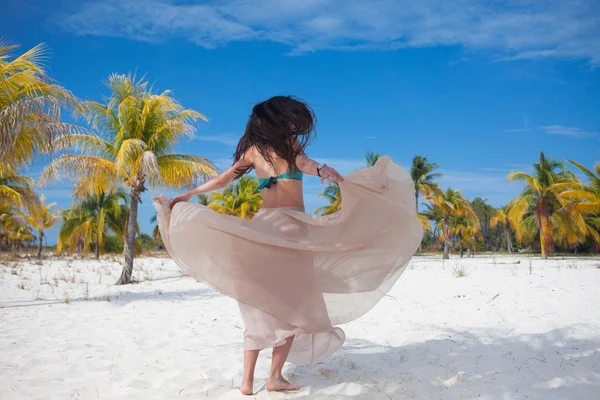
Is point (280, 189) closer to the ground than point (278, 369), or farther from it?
farther from it

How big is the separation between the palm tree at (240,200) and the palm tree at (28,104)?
1687cm

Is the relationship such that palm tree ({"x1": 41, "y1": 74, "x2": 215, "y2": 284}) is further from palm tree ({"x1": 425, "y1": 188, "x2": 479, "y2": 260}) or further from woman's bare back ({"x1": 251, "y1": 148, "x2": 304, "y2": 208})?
palm tree ({"x1": 425, "y1": 188, "x2": 479, "y2": 260})

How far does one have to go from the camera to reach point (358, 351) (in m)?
5.19

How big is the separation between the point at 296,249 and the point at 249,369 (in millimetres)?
1035

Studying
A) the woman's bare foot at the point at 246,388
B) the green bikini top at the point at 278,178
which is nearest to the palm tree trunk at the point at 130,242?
the woman's bare foot at the point at 246,388

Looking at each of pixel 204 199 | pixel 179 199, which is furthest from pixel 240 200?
pixel 179 199

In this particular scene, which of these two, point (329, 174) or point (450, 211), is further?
point (450, 211)

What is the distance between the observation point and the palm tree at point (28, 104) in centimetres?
1034

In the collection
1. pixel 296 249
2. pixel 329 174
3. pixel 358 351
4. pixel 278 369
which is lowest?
pixel 358 351

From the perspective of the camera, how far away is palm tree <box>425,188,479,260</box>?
3403 centimetres

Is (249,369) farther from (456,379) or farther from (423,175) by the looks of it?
(423,175)

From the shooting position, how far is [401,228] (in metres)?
3.78

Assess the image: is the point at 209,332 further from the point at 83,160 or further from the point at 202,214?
the point at 83,160

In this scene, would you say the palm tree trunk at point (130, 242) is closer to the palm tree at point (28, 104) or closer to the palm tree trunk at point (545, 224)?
the palm tree at point (28, 104)
